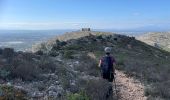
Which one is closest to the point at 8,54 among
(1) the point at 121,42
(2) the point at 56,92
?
(2) the point at 56,92

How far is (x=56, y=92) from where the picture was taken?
11656 mm

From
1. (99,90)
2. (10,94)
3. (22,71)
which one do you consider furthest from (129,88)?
(10,94)

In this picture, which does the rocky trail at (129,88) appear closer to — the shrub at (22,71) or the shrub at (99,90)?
the shrub at (99,90)

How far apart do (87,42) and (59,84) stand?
88.5ft

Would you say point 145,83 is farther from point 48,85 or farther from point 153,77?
point 48,85

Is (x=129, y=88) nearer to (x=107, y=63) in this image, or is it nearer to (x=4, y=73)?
(x=107, y=63)

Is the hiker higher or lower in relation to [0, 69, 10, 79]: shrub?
higher

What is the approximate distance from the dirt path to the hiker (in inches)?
42.8

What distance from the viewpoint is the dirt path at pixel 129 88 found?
1390cm

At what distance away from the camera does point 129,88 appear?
15.7m

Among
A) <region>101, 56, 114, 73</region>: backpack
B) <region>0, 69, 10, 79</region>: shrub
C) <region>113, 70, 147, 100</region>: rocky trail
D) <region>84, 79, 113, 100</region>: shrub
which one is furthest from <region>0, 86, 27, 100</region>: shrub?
<region>113, 70, 147, 100</region>: rocky trail

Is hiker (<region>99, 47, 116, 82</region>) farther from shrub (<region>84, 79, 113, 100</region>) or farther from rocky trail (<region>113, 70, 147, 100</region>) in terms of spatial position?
rocky trail (<region>113, 70, 147, 100</region>)

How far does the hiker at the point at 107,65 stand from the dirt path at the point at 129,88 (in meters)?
1.09

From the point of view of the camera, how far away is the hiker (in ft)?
41.7
